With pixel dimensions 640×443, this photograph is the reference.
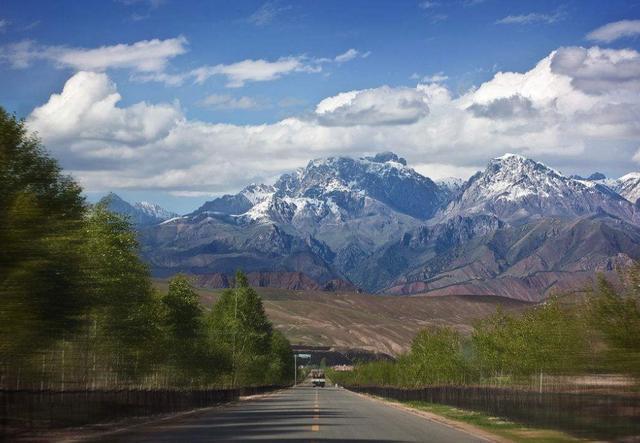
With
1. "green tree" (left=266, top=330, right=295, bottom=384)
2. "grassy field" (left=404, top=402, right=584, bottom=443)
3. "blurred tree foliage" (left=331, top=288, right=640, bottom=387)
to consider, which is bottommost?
"green tree" (left=266, top=330, right=295, bottom=384)

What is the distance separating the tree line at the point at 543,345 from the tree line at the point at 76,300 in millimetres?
18886

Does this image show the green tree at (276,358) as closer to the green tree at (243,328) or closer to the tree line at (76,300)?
the green tree at (243,328)

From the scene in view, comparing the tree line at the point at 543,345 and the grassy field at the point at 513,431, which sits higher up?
the tree line at the point at 543,345

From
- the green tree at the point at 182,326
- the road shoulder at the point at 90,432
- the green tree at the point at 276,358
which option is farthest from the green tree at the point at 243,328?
the road shoulder at the point at 90,432

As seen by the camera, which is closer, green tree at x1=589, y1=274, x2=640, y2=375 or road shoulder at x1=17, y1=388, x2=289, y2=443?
green tree at x1=589, y1=274, x2=640, y2=375

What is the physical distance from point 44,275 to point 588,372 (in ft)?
75.1

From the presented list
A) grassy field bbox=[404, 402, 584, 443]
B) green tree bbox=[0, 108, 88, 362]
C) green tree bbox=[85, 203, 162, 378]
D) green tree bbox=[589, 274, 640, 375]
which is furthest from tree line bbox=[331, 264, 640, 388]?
green tree bbox=[85, 203, 162, 378]

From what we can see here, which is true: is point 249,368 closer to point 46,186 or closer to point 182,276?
point 182,276

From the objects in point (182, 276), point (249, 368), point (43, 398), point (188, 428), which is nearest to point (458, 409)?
point (182, 276)

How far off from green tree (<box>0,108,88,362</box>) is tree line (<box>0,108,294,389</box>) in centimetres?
4

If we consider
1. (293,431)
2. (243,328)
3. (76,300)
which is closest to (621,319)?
(293,431)

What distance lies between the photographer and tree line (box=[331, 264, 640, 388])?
28984mm

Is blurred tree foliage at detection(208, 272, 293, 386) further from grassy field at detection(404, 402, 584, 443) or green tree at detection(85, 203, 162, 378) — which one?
grassy field at detection(404, 402, 584, 443)

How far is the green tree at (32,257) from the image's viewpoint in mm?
26953
